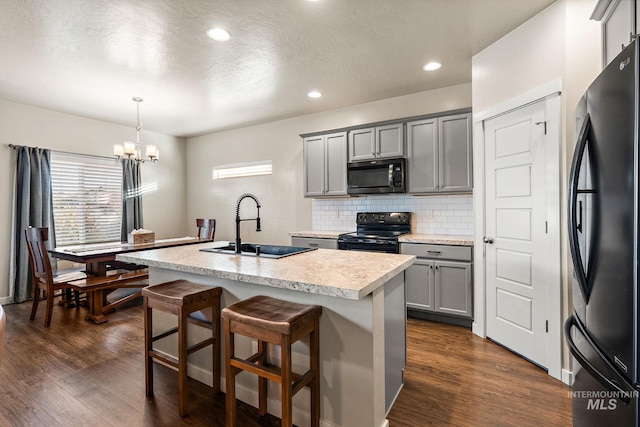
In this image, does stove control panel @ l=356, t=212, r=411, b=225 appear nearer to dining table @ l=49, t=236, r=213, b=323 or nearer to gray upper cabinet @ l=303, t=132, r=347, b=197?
gray upper cabinet @ l=303, t=132, r=347, b=197

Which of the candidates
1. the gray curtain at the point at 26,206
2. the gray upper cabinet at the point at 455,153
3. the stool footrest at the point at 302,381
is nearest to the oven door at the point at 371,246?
the gray upper cabinet at the point at 455,153

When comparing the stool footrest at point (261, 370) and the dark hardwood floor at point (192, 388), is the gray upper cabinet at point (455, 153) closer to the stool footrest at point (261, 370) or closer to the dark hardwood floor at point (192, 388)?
the dark hardwood floor at point (192, 388)

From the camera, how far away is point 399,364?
2096 mm

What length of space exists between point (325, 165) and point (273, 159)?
1.28 metres

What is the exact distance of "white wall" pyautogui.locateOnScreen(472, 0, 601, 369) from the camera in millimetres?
Result: 2094

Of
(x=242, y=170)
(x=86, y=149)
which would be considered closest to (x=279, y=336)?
(x=242, y=170)

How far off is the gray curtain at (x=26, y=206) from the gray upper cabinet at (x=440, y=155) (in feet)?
16.1

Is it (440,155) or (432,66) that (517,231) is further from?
(432,66)

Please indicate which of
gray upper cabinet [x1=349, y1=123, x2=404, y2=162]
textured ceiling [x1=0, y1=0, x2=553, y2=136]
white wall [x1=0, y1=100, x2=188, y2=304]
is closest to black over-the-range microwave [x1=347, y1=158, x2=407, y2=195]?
gray upper cabinet [x1=349, y1=123, x2=404, y2=162]

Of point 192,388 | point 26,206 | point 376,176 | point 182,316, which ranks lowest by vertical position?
point 192,388

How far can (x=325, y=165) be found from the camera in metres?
4.26

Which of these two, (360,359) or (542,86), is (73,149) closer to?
(360,359)

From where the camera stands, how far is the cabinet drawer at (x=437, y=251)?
3131 millimetres

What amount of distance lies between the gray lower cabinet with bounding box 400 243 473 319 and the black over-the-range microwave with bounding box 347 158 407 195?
732 mm
